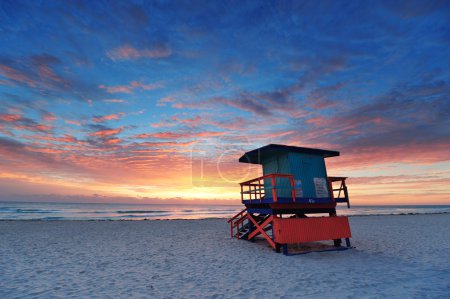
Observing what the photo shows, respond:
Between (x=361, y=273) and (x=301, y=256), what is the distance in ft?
10.2

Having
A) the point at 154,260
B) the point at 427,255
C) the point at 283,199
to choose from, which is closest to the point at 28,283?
the point at 154,260

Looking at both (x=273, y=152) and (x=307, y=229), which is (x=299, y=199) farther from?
(x=273, y=152)

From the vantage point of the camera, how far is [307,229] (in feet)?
38.7

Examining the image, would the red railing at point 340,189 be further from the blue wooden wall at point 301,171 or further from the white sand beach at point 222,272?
the white sand beach at point 222,272

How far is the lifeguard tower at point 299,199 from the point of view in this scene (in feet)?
38.0

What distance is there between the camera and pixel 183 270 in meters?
8.93

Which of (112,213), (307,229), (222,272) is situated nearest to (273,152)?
(307,229)

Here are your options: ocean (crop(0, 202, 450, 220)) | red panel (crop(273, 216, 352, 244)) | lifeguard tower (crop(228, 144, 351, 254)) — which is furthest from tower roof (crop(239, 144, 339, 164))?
ocean (crop(0, 202, 450, 220))

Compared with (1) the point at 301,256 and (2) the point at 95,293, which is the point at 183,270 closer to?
(2) the point at 95,293

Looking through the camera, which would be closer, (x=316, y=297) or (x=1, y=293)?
(x=316, y=297)

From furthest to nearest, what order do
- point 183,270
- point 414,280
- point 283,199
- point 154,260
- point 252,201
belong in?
point 252,201 < point 283,199 < point 154,260 < point 183,270 < point 414,280

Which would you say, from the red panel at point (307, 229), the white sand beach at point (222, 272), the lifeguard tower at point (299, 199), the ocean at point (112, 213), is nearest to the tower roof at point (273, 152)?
the lifeguard tower at point (299, 199)

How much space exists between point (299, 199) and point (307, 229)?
1.50 m

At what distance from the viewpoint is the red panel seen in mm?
11430
